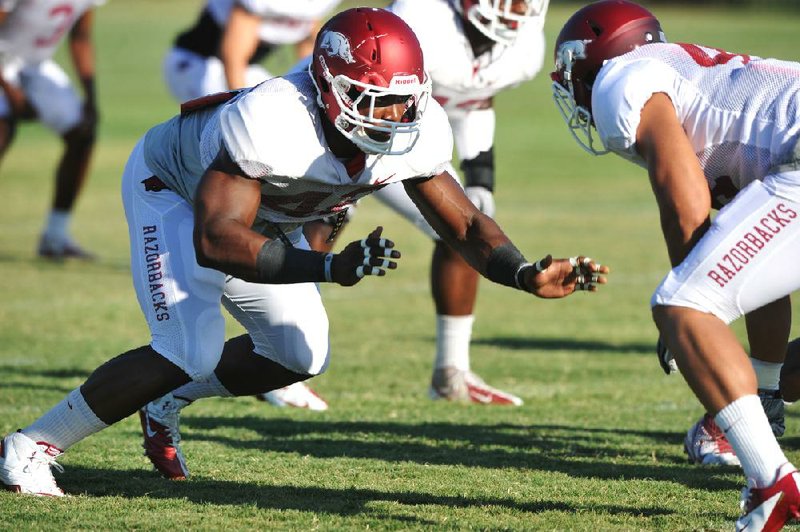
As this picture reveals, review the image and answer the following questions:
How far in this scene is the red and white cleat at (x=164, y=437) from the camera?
434cm

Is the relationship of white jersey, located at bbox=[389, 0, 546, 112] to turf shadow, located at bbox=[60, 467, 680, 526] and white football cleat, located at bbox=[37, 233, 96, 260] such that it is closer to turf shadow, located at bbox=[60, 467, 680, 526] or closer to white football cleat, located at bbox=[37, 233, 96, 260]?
turf shadow, located at bbox=[60, 467, 680, 526]

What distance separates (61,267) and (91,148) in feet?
3.89

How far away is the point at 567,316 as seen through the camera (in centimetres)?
814

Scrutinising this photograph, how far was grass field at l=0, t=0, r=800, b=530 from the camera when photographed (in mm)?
3885

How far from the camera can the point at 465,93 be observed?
5883mm

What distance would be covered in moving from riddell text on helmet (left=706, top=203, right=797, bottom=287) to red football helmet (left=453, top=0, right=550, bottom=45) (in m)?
2.47

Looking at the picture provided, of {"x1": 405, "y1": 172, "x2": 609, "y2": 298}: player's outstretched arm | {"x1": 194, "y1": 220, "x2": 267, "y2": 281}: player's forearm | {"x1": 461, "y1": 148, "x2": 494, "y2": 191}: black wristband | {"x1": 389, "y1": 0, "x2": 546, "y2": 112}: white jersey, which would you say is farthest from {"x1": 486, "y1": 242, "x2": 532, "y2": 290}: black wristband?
{"x1": 461, "y1": 148, "x2": 494, "y2": 191}: black wristband

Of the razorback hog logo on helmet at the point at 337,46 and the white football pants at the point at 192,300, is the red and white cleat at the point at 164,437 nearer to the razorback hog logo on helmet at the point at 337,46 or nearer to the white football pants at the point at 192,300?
the white football pants at the point at 192,300

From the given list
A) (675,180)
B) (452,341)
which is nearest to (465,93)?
(452,341)

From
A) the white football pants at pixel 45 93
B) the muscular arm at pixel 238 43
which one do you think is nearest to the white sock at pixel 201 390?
the muscular arm at pixel 238 43

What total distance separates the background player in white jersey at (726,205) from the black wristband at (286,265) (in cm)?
91

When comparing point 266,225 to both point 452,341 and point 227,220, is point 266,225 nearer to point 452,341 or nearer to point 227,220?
point 227,220

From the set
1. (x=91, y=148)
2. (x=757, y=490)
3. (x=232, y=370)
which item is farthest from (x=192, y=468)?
(x=91, y=148)

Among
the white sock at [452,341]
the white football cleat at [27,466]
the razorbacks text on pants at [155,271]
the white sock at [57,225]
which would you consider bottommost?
the white sock at [57,225]
